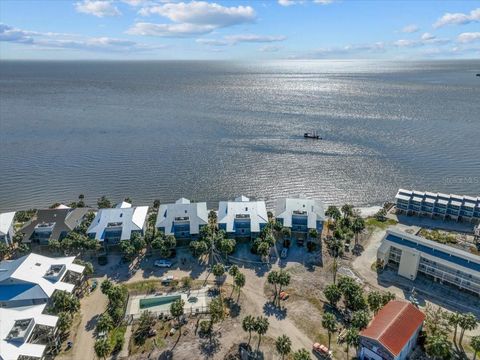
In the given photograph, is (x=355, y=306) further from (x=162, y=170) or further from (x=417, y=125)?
(x=417, y=125)

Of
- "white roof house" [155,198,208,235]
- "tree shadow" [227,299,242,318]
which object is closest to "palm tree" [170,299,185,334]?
"tree shadow" [227,299,242,318]

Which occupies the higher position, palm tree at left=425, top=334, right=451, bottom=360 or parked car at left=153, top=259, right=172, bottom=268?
palm tree at left=425, top=334, right=451, bottom=360

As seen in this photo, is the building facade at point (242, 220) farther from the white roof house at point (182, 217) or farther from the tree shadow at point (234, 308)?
the tree shadow at point (234, 308)

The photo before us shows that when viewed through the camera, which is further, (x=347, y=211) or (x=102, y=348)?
(x=347, y=211)

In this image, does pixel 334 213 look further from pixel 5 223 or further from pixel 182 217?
pixel 5 223

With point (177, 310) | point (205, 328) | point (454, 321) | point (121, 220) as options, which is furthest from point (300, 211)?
point (121, 220)

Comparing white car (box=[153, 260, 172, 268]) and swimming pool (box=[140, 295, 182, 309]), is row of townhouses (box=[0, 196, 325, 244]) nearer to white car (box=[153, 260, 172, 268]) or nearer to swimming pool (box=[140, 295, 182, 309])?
white car (box=[153, 260, 172, 268])
